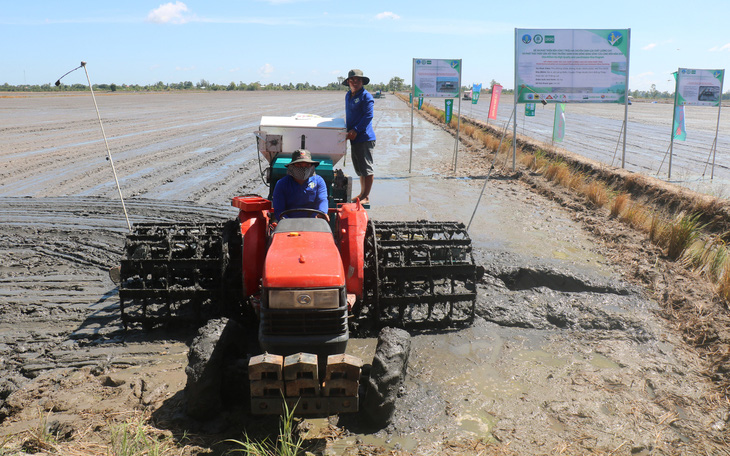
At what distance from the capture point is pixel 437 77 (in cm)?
1631

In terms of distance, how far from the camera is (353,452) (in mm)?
3725

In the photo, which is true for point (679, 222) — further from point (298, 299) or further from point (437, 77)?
point (437, 77)

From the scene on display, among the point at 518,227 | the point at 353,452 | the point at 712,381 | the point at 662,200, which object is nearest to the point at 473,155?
the point at 662,200

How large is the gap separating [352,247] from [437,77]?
12.3m

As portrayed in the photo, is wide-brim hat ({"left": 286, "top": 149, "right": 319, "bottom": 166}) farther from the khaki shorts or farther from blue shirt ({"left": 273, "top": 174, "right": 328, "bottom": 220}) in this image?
the khaki shorts

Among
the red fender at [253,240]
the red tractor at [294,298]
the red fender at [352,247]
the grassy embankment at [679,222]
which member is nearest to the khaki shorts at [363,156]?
the red tractor at [294,298]

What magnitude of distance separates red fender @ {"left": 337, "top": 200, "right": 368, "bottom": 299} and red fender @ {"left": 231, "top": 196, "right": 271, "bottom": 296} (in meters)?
0.73

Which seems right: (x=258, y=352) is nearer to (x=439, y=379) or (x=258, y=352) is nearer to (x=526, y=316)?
(x=439, y=379)

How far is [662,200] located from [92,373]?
1039 centimetres

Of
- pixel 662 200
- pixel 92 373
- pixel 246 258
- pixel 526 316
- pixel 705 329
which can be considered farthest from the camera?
pixel 662 200

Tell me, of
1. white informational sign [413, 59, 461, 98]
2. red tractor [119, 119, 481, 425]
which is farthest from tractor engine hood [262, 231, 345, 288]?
white informational sign [413, 59, 461, 98]

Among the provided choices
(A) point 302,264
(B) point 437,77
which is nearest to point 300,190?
(A) point 302,264

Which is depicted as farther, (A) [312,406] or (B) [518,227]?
(B) [518,227]

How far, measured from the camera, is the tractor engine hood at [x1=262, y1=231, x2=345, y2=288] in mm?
3816
